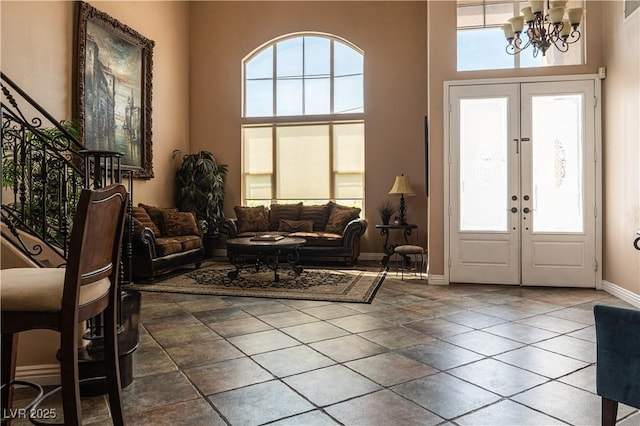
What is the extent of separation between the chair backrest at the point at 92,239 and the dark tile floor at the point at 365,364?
101cm

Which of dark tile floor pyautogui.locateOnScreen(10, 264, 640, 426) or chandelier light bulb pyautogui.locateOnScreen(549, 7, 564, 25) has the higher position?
chandelier light bulb pyautogui.locateOnScreen(549, 7, 564, 25)

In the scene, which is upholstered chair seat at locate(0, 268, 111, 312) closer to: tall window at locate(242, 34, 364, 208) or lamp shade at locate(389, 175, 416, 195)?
lamp shade at locate(389, 175, 416, 195)

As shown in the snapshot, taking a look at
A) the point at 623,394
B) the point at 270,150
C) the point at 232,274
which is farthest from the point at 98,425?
the point at 270,150

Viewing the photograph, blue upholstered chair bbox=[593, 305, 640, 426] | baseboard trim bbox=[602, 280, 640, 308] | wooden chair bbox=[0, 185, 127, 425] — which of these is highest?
wooden chair bbox=[0, 185, 127, 425]

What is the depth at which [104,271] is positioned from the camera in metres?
1.61

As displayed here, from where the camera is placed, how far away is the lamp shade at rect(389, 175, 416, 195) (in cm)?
729

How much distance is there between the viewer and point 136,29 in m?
7.10

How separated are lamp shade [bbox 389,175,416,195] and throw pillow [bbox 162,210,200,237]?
3.33 metres

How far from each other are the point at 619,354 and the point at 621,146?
3.84 m

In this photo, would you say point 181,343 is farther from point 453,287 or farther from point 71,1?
point 71,1

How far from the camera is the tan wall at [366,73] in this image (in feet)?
25.5

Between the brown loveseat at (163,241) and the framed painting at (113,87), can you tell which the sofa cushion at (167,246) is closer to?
the brown loveseat at (163,241)

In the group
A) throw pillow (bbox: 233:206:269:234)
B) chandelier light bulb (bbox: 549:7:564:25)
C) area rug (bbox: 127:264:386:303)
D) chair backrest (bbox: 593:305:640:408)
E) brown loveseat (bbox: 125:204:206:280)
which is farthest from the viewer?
throw pillow (bbox: 233:206:269:234)

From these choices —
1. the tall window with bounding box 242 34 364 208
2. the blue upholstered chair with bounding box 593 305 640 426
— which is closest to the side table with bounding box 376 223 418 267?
the tall window with bounding box 242 34 364 208
